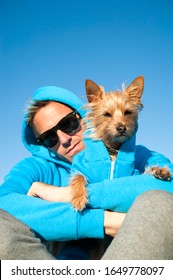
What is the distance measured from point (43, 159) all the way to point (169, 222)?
380 cm

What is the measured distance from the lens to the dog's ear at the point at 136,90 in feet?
19.6

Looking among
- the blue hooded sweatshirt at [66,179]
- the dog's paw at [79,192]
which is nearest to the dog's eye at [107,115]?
the blue hooded sweatshirt at [66,179]

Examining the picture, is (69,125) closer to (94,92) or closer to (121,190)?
(94,92)

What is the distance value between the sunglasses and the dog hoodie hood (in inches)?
5.3

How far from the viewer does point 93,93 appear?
6.22 meters

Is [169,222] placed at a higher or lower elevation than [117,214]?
higher

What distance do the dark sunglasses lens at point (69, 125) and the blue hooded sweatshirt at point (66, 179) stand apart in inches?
8.3

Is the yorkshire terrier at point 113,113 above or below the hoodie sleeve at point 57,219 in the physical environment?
above

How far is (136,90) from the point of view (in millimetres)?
6184

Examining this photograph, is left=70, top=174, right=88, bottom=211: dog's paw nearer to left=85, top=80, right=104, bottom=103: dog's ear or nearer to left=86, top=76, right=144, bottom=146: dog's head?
left=86, top=76, right=144, bottom=146: dog's head

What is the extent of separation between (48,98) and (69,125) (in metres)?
0.68

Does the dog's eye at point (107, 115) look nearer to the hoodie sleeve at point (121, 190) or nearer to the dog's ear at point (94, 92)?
the dog's ear at point (94, 92)
